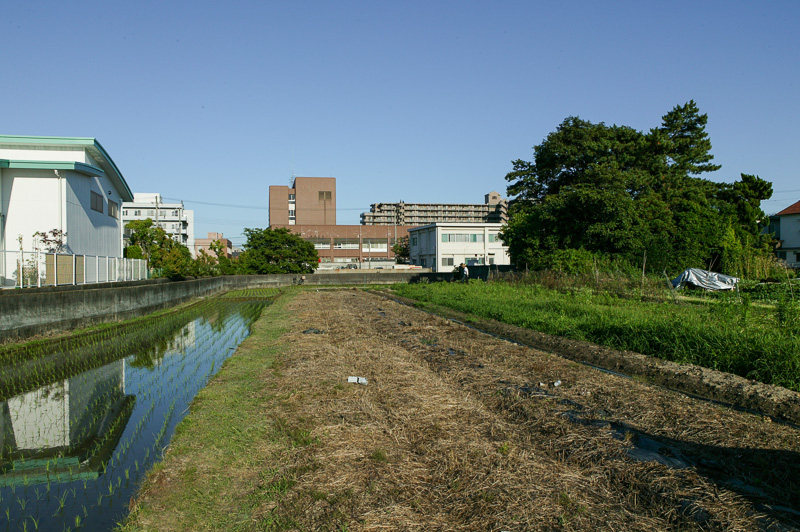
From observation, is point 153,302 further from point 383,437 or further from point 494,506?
point 494,506

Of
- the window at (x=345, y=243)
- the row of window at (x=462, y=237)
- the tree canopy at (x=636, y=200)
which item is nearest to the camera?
the tree canopy at (x=636, y=200)

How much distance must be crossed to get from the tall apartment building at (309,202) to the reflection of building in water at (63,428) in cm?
8546

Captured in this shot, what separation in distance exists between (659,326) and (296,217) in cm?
8603

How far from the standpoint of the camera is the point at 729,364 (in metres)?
7.29

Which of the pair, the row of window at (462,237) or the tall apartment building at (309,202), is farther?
the tall apartment building at (309,202)

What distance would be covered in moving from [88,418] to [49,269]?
1081 centimetres

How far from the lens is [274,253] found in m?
44.0

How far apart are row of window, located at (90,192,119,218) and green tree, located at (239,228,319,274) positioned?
52.5 feet

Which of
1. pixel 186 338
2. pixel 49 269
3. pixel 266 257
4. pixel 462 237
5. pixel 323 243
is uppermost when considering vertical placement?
pixel 323 243

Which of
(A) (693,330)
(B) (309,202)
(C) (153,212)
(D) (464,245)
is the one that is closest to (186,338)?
(A) (693,330)

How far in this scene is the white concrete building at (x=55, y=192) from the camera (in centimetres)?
1953

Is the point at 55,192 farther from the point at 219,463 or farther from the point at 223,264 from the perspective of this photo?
the point at 223,264

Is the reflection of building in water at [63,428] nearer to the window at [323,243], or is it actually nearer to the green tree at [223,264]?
the green tree at [223,264]

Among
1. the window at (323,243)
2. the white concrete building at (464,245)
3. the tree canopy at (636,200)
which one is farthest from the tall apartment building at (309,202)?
the tree canopy at (636,200)
